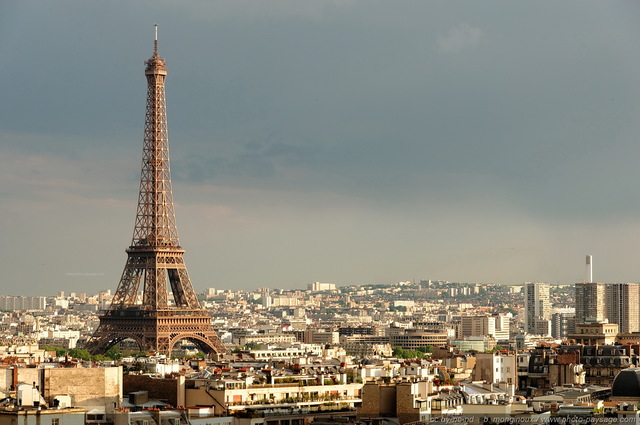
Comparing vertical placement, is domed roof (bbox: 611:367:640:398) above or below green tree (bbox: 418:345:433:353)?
above

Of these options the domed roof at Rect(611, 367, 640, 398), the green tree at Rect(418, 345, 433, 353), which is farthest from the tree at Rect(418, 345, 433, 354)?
the domed roof at Rect(611, 367, 640, 398)

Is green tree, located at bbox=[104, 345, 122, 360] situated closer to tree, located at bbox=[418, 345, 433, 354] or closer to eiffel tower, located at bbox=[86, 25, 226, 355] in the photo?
eiffel tower, located at bbox=[86, 25, 226, 355]

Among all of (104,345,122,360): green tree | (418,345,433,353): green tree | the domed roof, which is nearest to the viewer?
the domed roof

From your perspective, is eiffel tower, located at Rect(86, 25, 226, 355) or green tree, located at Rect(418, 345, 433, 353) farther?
green tree, located at Rect(418, 345, 433, 353)

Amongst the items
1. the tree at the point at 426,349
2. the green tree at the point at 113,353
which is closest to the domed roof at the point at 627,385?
the green tree at the point at 113,353

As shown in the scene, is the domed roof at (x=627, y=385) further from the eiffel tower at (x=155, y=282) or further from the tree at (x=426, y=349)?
the tree at (x=426, y=349)

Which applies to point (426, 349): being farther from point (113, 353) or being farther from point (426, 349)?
point (113, 353)

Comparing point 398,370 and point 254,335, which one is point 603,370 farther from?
point 254,335

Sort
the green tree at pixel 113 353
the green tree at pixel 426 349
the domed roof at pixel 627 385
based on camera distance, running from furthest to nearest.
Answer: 1. the green tree at pixel 426 349
2. the green tree at pixel 113 353
3. the domed roof at pixel 627 385
